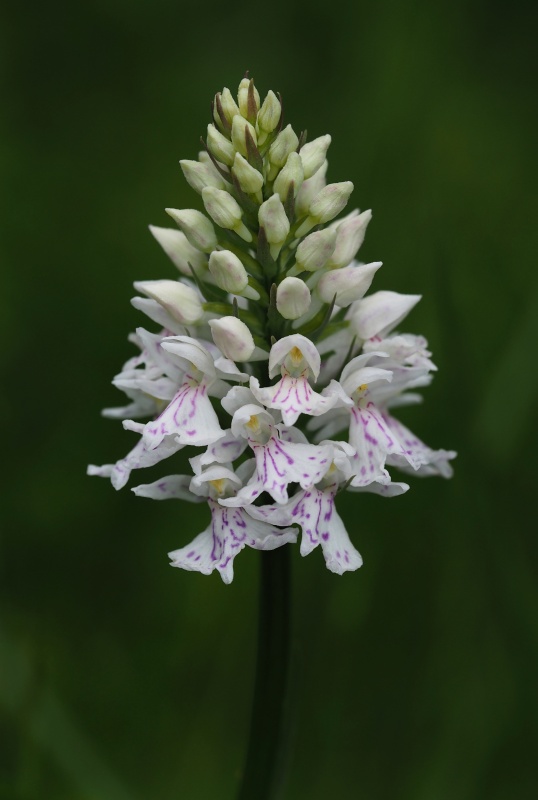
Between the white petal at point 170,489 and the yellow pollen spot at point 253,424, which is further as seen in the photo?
the white petal at point 170,489

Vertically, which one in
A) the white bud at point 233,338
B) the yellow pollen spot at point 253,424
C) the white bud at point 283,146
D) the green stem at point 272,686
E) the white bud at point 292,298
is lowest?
the green stem at point 272,686

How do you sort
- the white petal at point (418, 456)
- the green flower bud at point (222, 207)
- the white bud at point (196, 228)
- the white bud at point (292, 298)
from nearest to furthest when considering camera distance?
the white bud at point (292, 298) < the green flower bud at point (222, 207) < the white bud at point (196, 228) < the white petal at point (418, 456)

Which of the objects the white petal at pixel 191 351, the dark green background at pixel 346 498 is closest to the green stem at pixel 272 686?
the dark green background at pixel 346 498

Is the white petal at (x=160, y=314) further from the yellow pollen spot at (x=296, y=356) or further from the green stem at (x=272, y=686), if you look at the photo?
the green stem at (x=272, y=686)

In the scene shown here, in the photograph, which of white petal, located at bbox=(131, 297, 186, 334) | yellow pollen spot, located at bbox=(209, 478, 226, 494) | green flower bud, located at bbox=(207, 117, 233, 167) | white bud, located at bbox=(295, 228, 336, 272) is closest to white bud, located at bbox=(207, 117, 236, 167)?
green flower bud, located at bbox=(207, 117, 233, 167)

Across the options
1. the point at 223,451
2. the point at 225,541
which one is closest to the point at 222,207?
the point at 223,451

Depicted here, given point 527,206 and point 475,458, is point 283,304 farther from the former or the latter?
point 527,206
